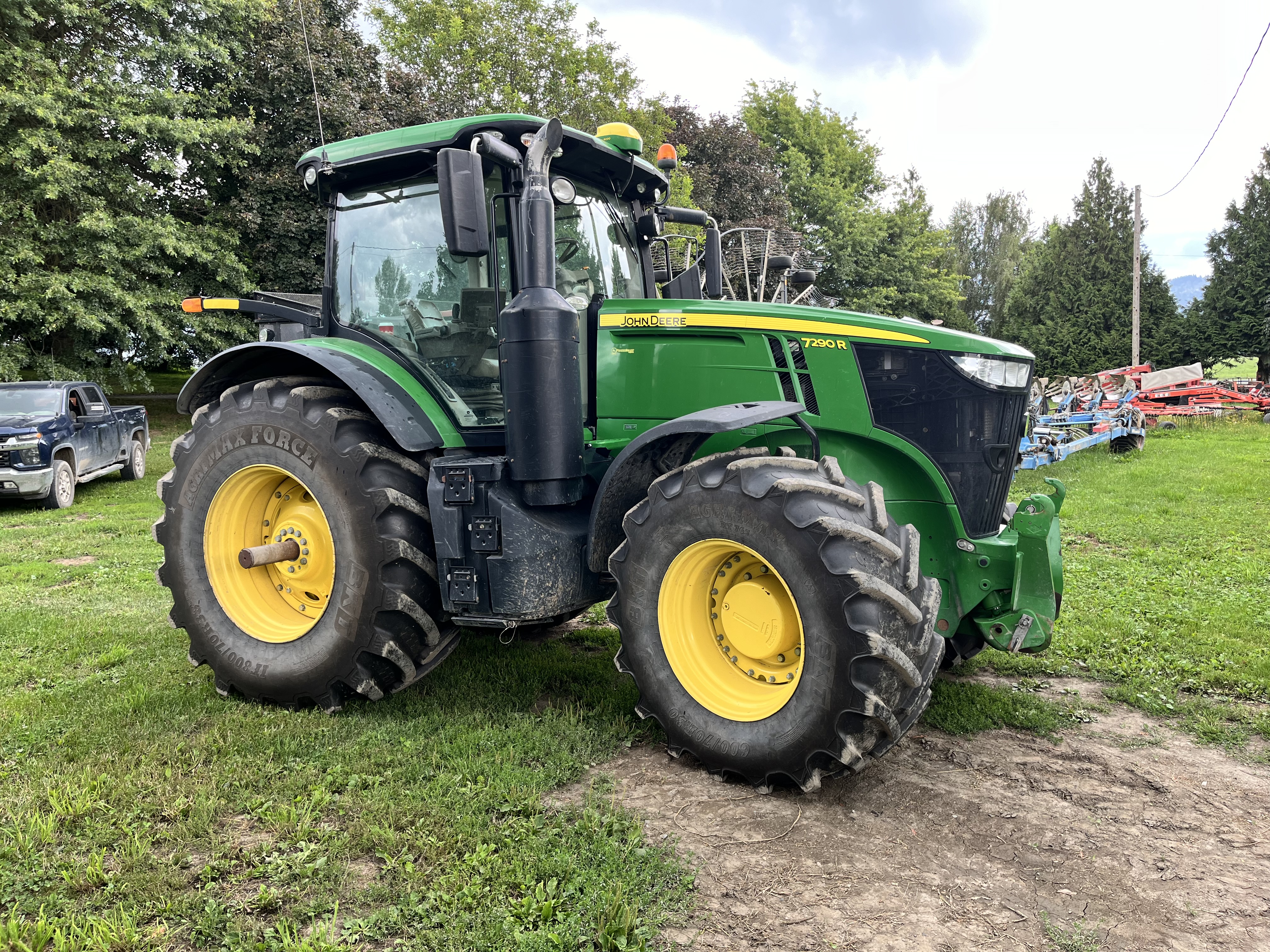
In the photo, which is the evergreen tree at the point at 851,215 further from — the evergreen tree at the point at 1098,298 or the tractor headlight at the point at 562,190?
the tractor headlight at the point at 562,190

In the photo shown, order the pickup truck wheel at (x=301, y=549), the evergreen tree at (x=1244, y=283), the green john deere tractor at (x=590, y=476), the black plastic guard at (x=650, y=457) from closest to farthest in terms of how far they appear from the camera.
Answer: the green john deere tractor at (x=590, y=476)
the black plastic guard at (x=650, y=457)
the pickup truck wheel at (x=301, y=549)
the evergreen tree at (x=1244, y=283)

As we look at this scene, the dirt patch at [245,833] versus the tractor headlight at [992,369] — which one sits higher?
the tractor headlight at [992,369]

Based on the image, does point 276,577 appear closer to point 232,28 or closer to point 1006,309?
point 232,28

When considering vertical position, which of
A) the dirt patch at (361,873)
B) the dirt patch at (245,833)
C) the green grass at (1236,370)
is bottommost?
the dirt patch at (361,873)

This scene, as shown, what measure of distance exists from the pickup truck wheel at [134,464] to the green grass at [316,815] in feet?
31.2

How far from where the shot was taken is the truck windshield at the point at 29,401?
10.7 meters

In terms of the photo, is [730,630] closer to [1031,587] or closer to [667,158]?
[1031,587]

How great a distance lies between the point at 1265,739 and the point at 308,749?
4.22 metres

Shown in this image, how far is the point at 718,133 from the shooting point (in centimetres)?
2422

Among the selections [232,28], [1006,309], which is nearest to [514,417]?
[232,28]

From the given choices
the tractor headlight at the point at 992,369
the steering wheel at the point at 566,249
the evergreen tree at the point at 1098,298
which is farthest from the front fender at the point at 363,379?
the evergreen tree at the point at 1098,298

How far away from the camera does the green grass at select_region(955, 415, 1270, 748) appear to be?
4.24m

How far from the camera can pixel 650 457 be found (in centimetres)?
358

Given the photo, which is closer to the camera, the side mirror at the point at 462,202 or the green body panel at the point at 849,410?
the side mirror at the point at 462,202
